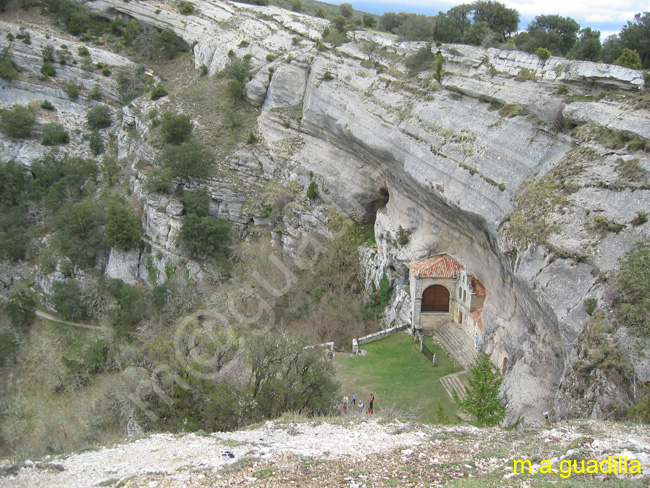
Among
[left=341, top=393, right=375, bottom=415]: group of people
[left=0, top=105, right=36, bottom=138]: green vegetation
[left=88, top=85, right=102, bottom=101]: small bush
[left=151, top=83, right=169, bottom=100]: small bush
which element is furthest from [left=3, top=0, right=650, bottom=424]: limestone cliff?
[left=0, top=105, right=36, bottom=138]: green vegetation

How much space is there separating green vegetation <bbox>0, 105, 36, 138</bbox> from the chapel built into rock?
3513 centimetres

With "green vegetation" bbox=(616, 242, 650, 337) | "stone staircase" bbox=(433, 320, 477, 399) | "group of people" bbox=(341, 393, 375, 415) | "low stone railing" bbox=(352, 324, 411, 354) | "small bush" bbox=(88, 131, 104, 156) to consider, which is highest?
"green vegetation" bbox=(616, 242, 650, 337)

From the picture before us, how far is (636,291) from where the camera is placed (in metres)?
11.9

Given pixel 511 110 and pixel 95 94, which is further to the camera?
pixel 95 94

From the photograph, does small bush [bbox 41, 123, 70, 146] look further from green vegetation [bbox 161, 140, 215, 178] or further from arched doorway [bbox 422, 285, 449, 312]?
arched doorway [bbox 422, 285, 449, 312]

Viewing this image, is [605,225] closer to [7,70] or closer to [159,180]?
[159,180]

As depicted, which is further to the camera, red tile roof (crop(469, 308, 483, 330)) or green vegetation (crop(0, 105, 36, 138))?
green vegetation (crop(0, 105, 36, 138))

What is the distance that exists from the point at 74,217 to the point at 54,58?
1994 centimetres

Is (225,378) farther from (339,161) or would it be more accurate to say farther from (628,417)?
(339,161)

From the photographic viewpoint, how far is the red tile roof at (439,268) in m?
22.6

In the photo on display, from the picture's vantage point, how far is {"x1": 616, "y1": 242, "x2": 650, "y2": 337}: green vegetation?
11.6m

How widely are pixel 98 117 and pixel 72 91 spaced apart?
354 cm

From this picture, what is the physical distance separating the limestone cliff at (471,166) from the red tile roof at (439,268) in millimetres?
612

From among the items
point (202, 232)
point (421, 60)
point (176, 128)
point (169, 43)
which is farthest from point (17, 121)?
point (421, 60)
